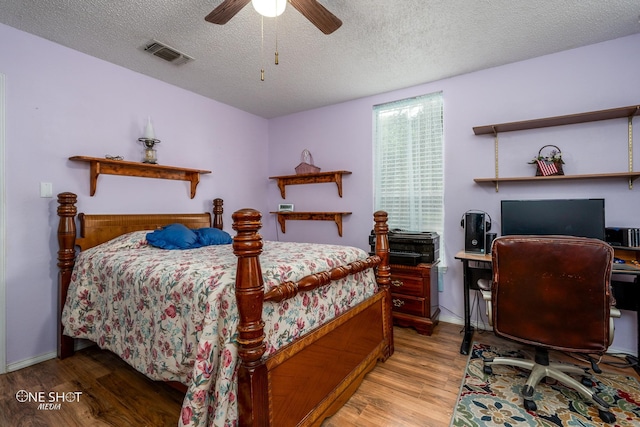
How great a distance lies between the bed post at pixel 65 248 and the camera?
2.32 m

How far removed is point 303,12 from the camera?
166 centimetres

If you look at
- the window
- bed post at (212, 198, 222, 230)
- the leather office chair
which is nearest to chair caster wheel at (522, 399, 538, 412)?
the leather office chair

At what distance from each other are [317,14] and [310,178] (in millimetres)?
2428

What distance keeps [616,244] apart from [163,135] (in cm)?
412

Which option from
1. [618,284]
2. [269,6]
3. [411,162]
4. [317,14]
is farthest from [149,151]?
[618,284]

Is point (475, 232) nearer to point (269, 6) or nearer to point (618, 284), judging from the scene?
point (618, 284)

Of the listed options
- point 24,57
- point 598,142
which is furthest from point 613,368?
point 24,57

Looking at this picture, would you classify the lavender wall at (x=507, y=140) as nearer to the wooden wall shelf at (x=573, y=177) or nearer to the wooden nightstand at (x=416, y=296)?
the wooden wall shelf at (x=573, y=177)

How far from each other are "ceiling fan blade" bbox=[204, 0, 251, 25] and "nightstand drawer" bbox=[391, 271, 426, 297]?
8.05ft

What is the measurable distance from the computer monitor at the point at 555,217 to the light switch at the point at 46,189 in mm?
3765

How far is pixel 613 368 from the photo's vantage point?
2.16m

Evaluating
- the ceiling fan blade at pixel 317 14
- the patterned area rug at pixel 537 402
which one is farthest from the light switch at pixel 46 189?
the patterned area rug at pixel 537 402

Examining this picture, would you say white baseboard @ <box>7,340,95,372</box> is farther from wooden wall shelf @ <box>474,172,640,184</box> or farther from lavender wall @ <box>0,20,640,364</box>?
wooden wall shelf @ <box>474,172,640,184</box>

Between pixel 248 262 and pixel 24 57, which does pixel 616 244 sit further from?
pixel 24 57
